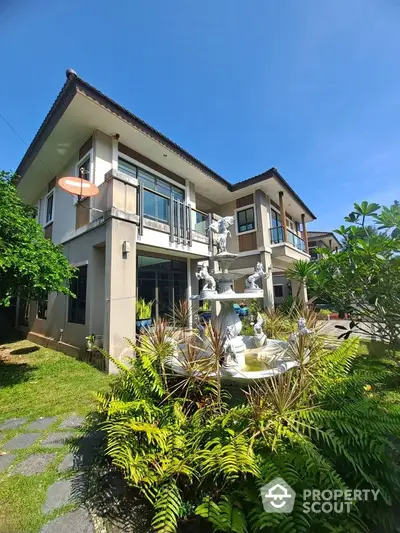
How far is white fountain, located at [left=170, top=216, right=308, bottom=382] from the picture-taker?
3.48 metres

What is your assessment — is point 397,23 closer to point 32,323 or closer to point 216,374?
point 216,374

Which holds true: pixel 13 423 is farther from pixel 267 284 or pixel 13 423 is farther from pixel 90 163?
pixel 267 284

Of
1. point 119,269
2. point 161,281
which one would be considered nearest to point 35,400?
point 119,269

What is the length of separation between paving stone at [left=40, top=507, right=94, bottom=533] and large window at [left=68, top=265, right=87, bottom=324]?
6608mm

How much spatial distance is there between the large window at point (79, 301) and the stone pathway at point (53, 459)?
4.48m

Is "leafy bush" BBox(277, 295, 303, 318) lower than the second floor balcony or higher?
lower

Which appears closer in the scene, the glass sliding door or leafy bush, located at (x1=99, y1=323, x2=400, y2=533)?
leafy bush, located at (x1=99, y1=323, x2=400, y2=533)

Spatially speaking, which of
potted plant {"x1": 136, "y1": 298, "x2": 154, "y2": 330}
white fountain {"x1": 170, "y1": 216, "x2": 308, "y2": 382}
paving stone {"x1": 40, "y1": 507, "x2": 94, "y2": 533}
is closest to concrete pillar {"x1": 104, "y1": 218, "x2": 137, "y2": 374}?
potted plant {"x1": 136, "y1": 298, "x2": 154, "y2": 330}

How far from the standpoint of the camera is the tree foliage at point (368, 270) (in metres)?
4.87

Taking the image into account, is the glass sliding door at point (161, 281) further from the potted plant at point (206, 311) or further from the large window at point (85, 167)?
the large window at point (85, 167)

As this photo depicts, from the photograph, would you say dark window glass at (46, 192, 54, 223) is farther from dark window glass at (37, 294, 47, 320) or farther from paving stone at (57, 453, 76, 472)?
paving stone at (57, 453, 76, 472)

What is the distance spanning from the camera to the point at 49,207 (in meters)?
12.3

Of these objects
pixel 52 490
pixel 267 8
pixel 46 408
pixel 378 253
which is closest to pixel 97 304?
pixel 46 408

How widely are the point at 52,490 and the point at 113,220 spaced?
5.89 m
